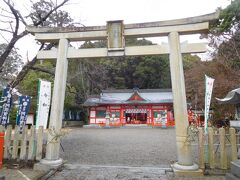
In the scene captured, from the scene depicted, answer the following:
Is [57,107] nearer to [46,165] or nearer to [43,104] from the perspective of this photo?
[43,104]

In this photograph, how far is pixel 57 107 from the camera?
6.52m

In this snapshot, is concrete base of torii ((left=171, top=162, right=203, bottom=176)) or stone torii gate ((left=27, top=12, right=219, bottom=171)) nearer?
concrete base of torii ((left=171, top=162, right=203, bottom=176))

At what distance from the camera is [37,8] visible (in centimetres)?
934

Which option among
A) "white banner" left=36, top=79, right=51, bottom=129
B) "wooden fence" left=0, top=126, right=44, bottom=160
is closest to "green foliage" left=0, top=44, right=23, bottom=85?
"white banner" left=36, top=79, right=51, bottom=129

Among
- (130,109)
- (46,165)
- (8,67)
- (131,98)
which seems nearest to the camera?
(46,165)

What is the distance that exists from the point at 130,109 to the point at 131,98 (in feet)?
4.78

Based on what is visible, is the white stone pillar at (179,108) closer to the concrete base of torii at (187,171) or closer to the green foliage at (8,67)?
the concrete base of torii at (187,171)

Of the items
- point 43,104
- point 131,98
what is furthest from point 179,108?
point 131,98

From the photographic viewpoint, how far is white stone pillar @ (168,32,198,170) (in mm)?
5770

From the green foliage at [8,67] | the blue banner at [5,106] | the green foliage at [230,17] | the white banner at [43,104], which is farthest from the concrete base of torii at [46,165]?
the green foliage at [230,17]

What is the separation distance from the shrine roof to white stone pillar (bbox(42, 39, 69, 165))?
23255 millimetres

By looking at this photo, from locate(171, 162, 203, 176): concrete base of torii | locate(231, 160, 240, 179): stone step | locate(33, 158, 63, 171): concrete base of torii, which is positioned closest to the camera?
locate(231, 160, 240, 179): stone step

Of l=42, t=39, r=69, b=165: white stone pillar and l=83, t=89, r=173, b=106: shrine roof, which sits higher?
l=83, t=89, r=173, b=106: shrine roof

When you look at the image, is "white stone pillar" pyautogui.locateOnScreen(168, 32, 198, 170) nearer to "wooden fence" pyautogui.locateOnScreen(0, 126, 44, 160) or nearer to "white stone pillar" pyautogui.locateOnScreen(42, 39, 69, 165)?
"white stone pillar" pyautogui.locateOnScreen(42, 39, 69, 165)
